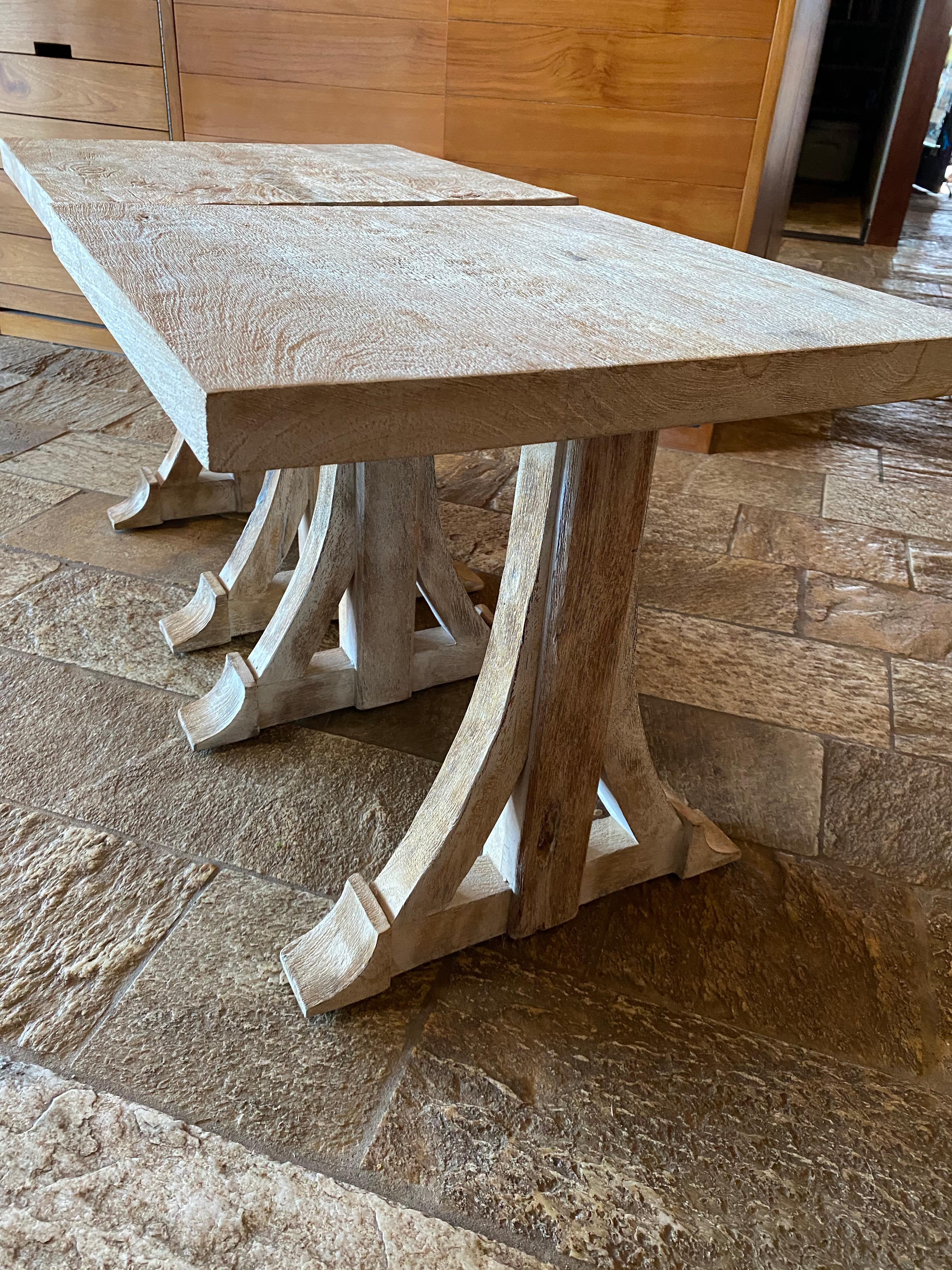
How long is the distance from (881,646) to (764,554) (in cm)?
42

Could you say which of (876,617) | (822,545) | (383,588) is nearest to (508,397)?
(383,588)

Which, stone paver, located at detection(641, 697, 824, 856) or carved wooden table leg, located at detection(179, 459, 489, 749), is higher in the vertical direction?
carved wooden table leg, located at detection(179, 459, 489, 749)

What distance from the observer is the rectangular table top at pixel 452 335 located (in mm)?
597

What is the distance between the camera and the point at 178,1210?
0.86 meters

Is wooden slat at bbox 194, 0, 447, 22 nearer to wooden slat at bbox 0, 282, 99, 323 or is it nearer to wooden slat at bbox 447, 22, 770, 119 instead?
wooden slat at bbox 447, 22, 770, 119

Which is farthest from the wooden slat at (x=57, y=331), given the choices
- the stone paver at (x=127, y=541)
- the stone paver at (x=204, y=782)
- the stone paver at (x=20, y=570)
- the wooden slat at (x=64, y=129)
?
the stone paver at (x=204, y=782)

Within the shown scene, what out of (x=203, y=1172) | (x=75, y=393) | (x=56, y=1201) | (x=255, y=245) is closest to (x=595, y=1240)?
(x=203, y=1172)

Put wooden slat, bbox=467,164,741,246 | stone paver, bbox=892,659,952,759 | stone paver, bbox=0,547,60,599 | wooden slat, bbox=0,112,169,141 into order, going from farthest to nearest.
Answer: wooden slat, bbox=0,112,169,141 < wooden slat, bbox=467,164,741,246 < stone paver, bbox=0,547,60,599 < stone paver, bbox=892,659,952,759

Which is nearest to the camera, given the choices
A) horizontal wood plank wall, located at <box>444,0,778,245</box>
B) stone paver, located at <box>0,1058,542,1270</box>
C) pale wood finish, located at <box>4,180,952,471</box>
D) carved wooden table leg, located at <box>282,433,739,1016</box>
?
pale wood finish, located at <box>4,180,952,471</box>

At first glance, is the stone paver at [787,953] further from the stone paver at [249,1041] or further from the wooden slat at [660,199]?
the wooden slat at [660,199]

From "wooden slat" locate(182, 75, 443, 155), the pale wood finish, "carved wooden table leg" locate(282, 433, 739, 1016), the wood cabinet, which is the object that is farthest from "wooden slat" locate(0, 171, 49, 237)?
"carved wooden table leg" locate(282, 433, 739, 1016)

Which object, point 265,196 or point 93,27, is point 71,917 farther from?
point 93,27

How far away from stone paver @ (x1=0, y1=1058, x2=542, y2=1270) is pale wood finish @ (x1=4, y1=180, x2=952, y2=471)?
0.68 meters

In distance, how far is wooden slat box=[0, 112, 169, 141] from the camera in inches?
110
